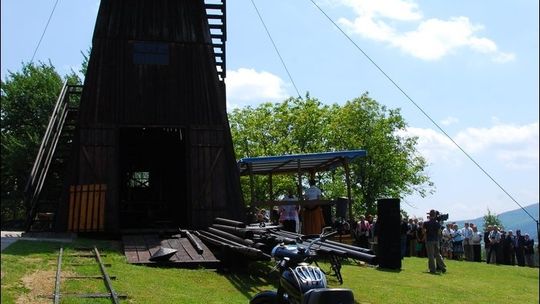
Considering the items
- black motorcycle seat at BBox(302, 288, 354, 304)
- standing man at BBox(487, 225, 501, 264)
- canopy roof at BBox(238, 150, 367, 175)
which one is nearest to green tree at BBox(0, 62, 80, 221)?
canopy roof at BBox(238, 150, 367, 175)

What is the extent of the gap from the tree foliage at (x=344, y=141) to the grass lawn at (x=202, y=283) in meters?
30.8

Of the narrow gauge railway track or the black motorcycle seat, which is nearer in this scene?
the black motorcycle seat

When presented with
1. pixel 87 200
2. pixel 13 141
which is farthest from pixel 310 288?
pixel 13 141

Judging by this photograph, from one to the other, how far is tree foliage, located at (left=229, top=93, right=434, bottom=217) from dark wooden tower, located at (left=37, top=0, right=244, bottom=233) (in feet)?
86.0

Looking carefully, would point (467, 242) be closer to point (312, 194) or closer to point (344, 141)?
point (312, 194)

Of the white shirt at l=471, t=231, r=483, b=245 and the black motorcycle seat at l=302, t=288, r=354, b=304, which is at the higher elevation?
the white shirt at l=471, t=231, r=483, b=245

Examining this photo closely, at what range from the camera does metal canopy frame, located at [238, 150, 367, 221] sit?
17484 mm

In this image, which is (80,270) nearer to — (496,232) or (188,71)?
(188,71)

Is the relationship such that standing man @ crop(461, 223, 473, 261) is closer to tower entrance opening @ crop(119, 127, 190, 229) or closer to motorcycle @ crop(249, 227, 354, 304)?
tower entrance opening @ crop(119, 127, 190, 229)

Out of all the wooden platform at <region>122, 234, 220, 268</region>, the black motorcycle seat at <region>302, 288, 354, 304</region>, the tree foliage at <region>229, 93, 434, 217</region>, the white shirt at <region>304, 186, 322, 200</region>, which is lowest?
the black motorcycle seat at <region>302, 288, 354, 304</region>

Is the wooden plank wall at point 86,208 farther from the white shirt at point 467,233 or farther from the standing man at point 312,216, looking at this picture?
the white shirt at point 467,233

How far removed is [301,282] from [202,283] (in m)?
5.08

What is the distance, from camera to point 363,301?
9.89 meters

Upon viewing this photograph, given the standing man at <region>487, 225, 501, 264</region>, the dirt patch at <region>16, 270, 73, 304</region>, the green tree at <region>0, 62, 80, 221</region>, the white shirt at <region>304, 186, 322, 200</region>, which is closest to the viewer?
the dirt patch at <region>16, 270, 73, 304</region>
